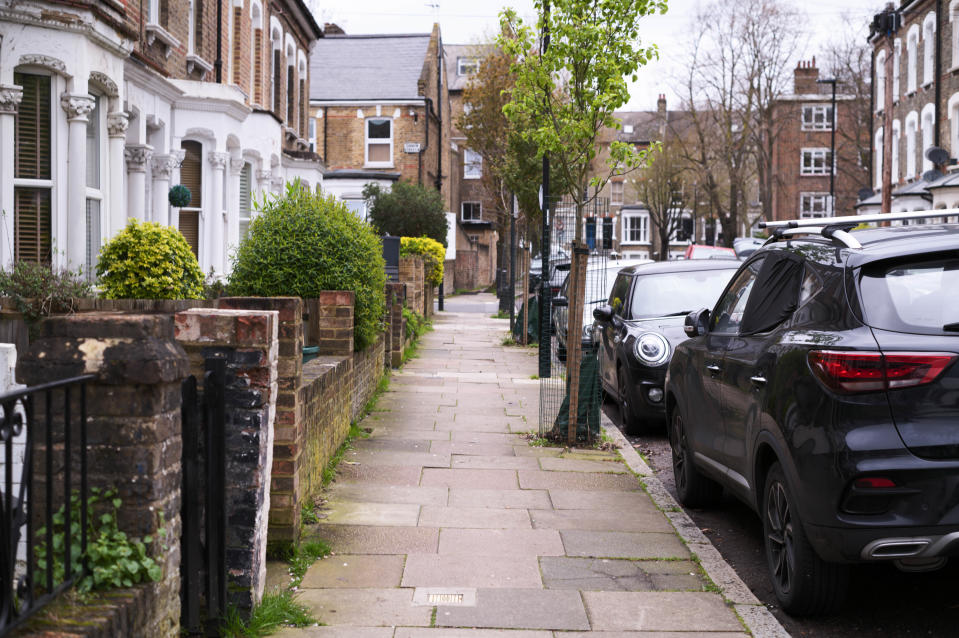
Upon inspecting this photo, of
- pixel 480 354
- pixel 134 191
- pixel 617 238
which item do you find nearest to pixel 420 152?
pixel 480 354

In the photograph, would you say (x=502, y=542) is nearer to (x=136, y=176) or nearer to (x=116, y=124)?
(x=116, y=124)

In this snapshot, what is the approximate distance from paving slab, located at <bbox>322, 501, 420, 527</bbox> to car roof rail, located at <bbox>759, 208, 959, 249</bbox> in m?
2.88

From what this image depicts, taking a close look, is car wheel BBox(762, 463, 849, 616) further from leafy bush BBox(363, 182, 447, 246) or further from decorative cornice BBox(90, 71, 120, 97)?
leafy bush BBox(363, 182, 447, 246)

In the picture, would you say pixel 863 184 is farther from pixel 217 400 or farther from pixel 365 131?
pixel 217 400

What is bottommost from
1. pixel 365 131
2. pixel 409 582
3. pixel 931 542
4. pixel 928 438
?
pixel 409 582

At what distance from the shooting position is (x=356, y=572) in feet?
17.1

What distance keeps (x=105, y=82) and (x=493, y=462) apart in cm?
682

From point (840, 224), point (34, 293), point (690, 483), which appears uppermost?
point (840, 224)

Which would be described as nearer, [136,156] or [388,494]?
[388,494]

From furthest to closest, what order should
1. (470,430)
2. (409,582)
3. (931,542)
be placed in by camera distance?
(470,430) → (409,582) → (931,542)

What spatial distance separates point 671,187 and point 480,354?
53035 millimetres

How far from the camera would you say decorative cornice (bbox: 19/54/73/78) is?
406 inches

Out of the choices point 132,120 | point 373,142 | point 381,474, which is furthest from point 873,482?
point 373,142

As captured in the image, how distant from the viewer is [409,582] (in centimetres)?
508
